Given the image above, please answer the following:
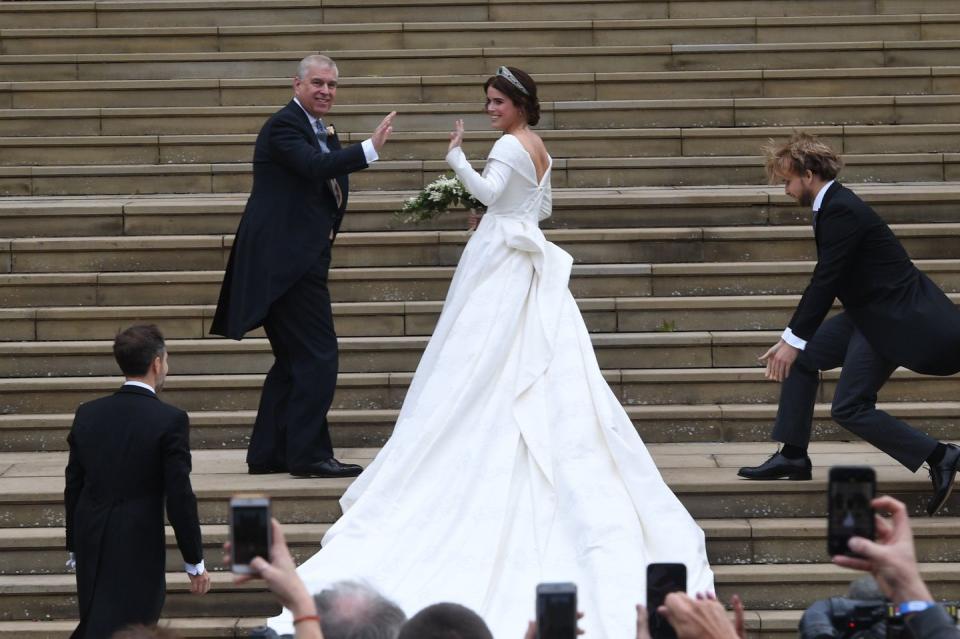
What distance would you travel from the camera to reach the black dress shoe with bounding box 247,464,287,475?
7.71 meters

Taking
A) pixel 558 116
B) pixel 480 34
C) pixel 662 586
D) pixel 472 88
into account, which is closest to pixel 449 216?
pixel 558 116

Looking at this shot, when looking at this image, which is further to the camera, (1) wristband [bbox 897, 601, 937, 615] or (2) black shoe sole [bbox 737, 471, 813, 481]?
(2) black shoe sole [bbox 737, 471, 813, 481]

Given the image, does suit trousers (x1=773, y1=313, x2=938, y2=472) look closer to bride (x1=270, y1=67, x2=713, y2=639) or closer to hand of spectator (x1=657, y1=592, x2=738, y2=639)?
bride (x1=270, y1=67, x2=713, y2=639)

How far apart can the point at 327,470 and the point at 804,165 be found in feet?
9.41

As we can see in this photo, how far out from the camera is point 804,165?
707 cm

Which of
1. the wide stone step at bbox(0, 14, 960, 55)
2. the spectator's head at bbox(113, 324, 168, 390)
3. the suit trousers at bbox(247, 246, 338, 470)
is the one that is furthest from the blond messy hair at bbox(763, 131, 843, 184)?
the wide stone step at bbox(0, 14, 960, 55)

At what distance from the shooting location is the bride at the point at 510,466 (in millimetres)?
6480

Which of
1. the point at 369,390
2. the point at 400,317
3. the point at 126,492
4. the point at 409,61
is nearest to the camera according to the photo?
the point at 126,492

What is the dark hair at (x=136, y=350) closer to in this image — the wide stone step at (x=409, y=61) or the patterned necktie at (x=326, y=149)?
the patterned necktie at (x=326, y=149)

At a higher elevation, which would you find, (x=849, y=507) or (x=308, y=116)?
(x=308, y=116)

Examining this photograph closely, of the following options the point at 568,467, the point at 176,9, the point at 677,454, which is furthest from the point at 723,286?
the point at 176,9

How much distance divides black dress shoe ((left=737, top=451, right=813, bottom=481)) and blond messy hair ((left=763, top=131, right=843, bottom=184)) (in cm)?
142

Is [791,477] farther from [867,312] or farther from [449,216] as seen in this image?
[449,216]

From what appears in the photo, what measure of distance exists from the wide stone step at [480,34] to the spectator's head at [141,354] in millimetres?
6899
